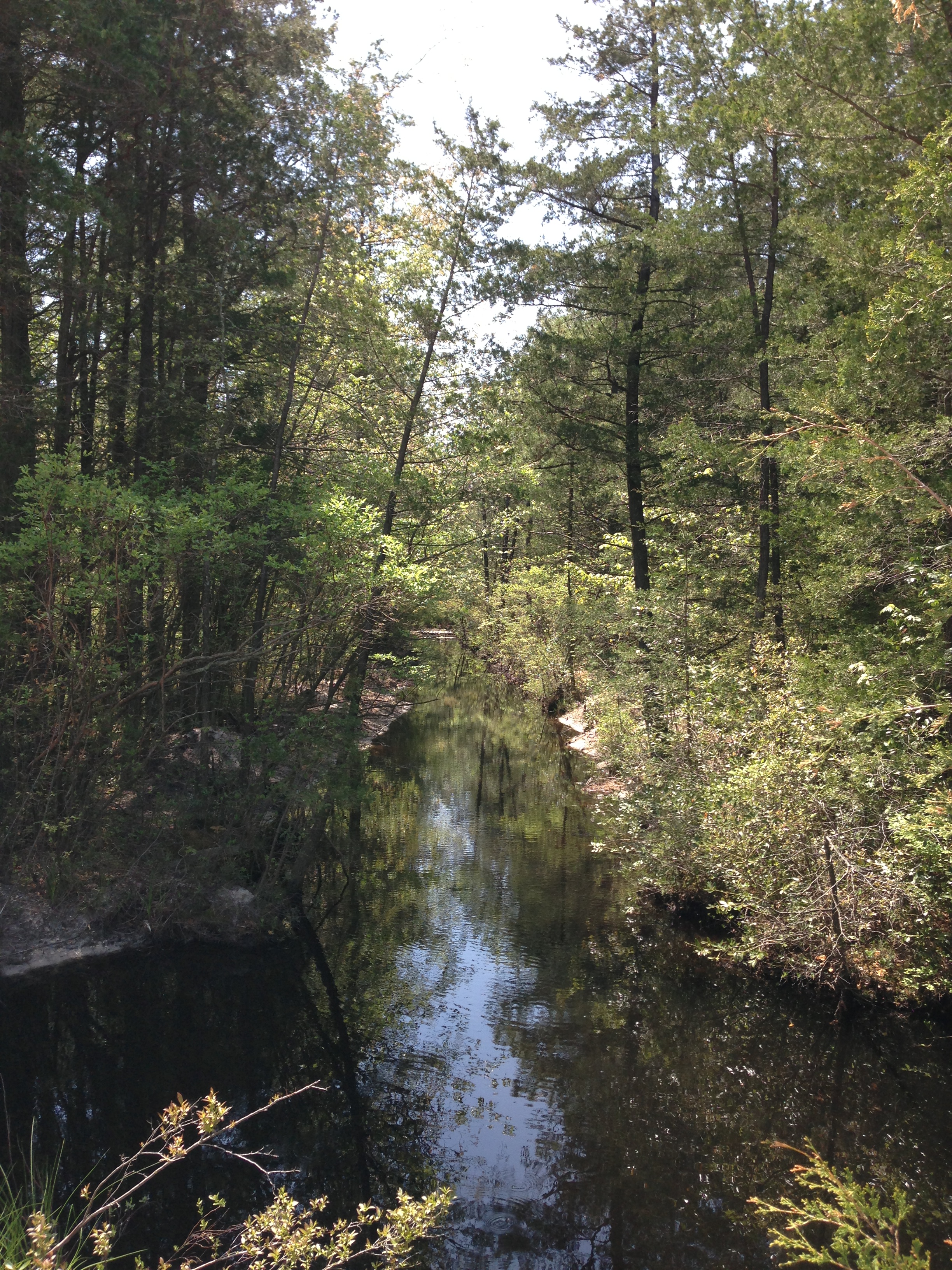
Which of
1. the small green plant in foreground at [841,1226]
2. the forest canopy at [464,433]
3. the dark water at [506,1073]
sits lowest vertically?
the dark water at [506,1073]

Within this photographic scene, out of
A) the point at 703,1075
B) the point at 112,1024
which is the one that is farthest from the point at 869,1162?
the point at 112,1024

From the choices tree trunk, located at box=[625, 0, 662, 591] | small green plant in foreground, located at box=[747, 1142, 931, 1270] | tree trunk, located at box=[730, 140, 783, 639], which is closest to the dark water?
small green plant in foreground, located at box=[747, 1142, 931, 1270]

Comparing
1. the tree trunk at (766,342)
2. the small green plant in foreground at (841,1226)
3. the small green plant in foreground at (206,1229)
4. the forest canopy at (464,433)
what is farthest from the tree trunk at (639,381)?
the small green plant in foreground at (206,1229)

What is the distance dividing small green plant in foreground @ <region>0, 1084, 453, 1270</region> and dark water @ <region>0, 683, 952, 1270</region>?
261 millimetres

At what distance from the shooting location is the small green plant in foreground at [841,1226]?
3225 mm

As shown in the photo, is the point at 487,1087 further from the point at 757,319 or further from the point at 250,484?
the point at 757,319

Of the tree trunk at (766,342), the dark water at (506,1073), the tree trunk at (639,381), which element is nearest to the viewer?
the dark water at (506,1073)

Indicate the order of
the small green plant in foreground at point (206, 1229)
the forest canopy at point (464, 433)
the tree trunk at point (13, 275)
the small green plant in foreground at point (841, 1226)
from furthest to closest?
the tree trunk at point (13, 275), the forest canopy at point (464, 433), the small green plant in foreground at point (841, 1226), the small green plant in foreground at point (206, 1229)

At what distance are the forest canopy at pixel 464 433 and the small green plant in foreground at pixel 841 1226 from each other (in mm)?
2487

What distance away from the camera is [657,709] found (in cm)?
1082

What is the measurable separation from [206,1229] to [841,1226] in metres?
2.93

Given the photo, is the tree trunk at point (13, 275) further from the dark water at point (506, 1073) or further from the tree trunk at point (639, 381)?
the tree trunk at point (639, 381)

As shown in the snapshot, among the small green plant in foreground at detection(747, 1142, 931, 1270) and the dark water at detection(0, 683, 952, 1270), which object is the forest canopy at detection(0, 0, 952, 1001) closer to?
the dark water at detection(0, 683, 952, 1270)

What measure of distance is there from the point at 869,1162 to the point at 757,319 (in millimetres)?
Answer: 10526
